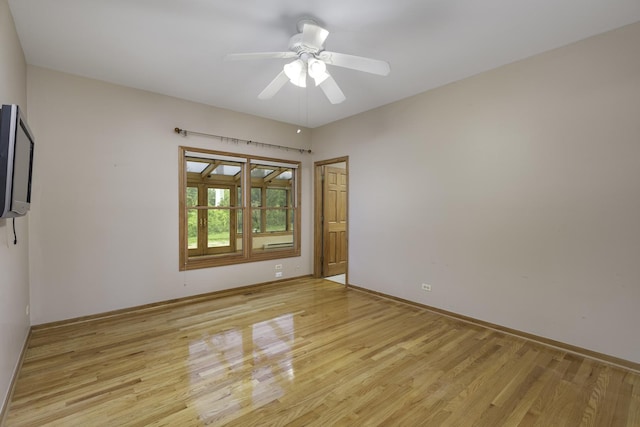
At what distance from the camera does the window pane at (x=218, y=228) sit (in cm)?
448

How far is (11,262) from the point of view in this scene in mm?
2174

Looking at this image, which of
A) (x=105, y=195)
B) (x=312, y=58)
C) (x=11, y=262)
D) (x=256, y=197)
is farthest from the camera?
(x=256, y=197)

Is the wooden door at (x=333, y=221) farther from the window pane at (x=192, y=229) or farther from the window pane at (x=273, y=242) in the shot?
the window pane at (x=192, y=229)

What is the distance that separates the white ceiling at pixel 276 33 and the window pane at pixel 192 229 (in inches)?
67.4

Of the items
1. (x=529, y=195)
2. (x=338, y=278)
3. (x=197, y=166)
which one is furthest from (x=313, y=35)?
(x=338, y=278)

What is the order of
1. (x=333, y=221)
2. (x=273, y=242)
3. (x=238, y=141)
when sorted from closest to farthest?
(x=238, y=141) → (x=273, y=242) → (x=333, y=221)

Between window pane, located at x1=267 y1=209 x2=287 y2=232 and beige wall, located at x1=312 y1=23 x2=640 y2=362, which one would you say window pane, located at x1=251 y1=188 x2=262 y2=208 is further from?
beige wall, located at x1=312 y1=23 x2=640 y2=362

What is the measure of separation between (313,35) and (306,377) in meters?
2.60

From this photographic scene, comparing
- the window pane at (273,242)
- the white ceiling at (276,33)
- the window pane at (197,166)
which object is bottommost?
the window pane at (273,242)

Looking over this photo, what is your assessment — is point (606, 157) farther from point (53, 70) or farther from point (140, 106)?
point (53, 70)

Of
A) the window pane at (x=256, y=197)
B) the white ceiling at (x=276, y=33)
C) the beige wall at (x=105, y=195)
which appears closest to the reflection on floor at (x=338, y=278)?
the window pane at (x=256, y=197)

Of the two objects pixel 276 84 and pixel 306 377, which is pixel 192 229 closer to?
pixel 276 84

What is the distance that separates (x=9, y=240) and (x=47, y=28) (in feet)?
5.88

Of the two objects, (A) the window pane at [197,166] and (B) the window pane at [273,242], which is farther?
(B) the window pane at [273,242]
